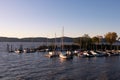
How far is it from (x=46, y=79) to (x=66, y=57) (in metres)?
38.1

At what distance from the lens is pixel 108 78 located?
43500 millimetres

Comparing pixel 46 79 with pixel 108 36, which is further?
pixel 108 36

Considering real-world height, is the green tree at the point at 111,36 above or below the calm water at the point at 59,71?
above

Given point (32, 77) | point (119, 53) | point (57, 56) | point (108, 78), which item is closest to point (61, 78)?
point (32, 77)

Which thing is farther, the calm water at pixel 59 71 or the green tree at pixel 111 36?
the green tree at pixel 111 36

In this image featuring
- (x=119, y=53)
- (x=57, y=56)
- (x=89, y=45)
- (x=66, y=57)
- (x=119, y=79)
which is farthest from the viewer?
(x=89, y=45)

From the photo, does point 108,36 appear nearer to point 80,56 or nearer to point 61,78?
point 80,56

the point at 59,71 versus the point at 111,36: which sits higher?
the point at 111,36

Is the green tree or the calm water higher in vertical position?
the green tree

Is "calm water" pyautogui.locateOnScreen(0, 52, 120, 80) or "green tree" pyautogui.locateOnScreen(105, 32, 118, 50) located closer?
"calm water" pyautogui.locateOnScreen(0, 52, 120, 80)

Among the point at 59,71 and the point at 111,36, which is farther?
the point at 111,36

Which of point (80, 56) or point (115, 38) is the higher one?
point (115, 38)

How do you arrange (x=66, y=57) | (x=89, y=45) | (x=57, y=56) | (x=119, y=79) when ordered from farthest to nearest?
1. (x=89, y=45)
2. (x=57, y=56)
3. (x=66, y=57)
4. (x=119, y=79)

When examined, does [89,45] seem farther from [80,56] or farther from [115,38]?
[80,56]
